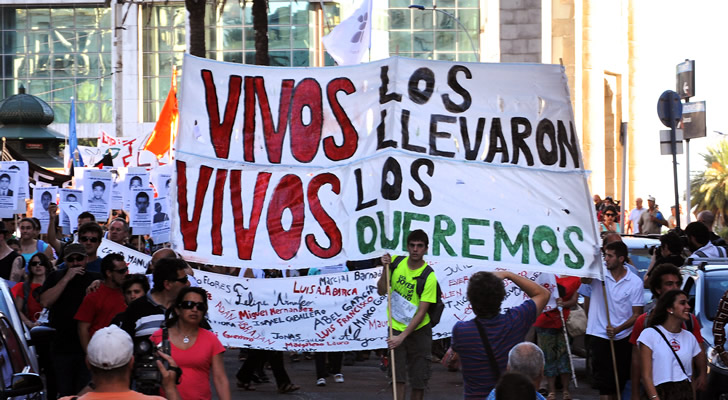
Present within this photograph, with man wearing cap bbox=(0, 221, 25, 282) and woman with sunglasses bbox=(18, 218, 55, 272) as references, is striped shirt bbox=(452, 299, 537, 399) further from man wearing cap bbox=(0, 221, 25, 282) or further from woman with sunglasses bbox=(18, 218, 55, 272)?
woman with sunglasses bbox=(18, 218, 55, 272)

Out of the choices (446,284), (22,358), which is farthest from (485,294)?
(446,284)

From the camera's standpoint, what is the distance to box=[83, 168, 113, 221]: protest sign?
17938 millimetres

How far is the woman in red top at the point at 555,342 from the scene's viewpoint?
461 inches

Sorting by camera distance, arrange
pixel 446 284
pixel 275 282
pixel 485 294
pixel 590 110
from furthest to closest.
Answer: pixel 590 110
pixel 446 284
pixel 275 282
pixel 485 294

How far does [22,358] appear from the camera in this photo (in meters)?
7.64

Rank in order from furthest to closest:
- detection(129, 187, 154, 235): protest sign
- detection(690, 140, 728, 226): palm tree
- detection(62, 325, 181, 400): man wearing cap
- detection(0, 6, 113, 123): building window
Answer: detection(0, 6, 113, 123): building window < detection(690, 140, 728, 226): palm tree < detection(129, 187, 154, 235): protest sign < detection(62, 325, 181, 400): man wearing cap

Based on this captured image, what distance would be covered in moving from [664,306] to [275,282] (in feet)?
8.76

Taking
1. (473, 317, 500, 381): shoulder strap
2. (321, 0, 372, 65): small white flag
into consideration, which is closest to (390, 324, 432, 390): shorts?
(473, 317, 500, 381): shoulder strap

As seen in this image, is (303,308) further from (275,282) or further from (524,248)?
(524,248)

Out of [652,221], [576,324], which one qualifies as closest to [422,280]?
[576,324]

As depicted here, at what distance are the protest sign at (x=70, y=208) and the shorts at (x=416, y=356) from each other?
885 centimetres

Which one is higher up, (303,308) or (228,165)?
(228,165)

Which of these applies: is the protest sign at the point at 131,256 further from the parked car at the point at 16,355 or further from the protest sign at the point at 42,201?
the protest sign at the point at 42,201

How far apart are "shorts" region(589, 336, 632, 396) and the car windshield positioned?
3.18 ft
